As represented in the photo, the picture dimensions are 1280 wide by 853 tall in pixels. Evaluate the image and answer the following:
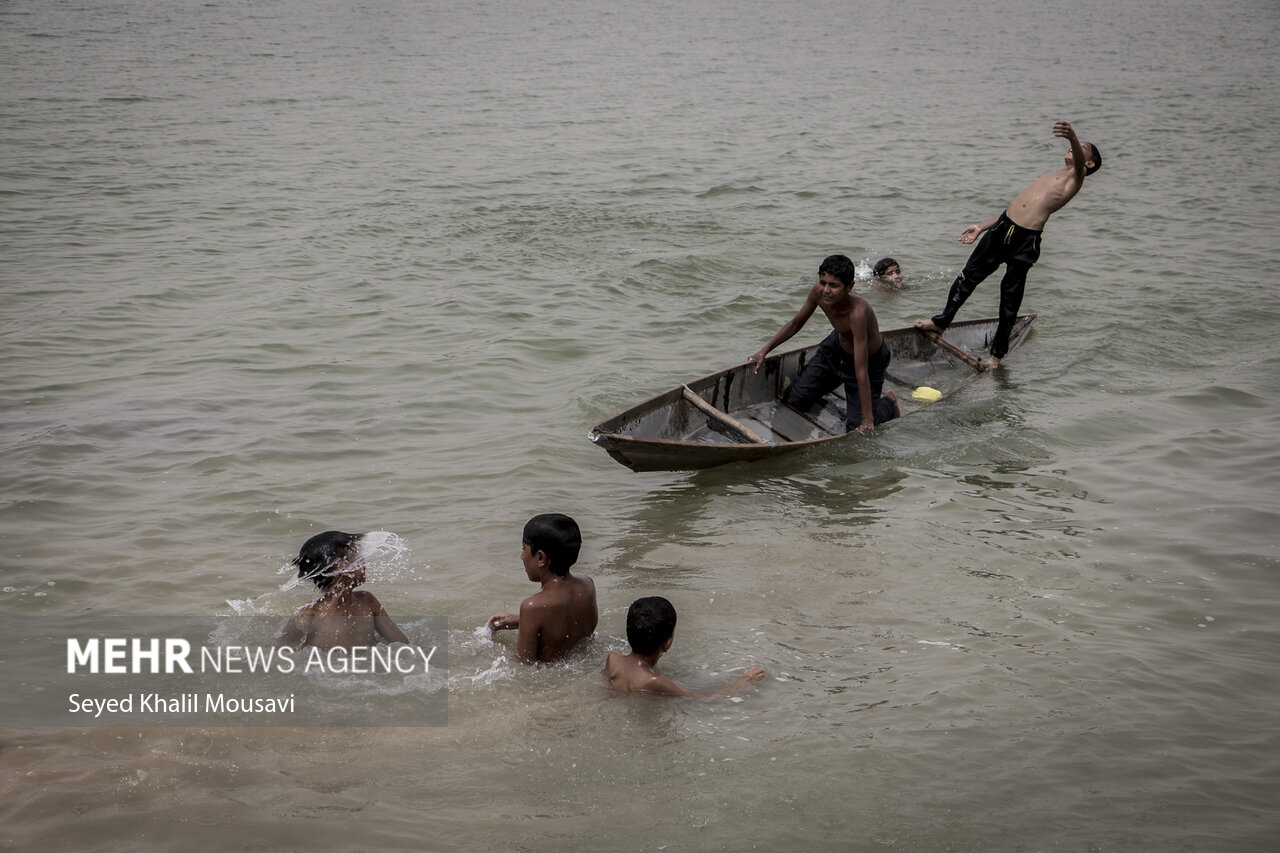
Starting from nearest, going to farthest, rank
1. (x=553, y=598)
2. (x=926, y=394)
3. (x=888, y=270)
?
(x=553, y=598) → (x=926, y=394) → (x=888, y=270)

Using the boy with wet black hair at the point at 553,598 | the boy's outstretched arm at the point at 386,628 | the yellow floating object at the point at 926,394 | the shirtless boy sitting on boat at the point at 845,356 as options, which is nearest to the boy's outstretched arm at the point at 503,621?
the boy with wet black hair at the point at 553,598

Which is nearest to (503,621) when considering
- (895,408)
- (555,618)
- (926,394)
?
(555,618)

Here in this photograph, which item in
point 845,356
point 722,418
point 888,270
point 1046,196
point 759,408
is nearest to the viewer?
point 722,418

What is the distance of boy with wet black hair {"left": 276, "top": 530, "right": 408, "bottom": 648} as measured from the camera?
4.26 meters

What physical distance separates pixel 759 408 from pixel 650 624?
12.3 feet

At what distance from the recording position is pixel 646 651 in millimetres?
4285

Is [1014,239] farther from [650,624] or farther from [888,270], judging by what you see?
[650,624]

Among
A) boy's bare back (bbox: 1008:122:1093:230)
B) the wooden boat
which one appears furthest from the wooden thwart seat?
boy's bare back (bbox: 1008:122:1093:230)

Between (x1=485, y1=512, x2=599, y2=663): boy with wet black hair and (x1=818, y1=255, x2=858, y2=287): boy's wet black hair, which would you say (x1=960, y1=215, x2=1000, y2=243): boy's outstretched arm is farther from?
(x1=485, y1=512, x2=599, y2=663): boy with wet black hair

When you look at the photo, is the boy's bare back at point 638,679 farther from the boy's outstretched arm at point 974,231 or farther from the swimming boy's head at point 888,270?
the swimming boy's head at point 888,270

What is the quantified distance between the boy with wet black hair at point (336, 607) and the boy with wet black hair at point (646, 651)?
3.44ft

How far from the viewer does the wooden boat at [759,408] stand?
6.34m

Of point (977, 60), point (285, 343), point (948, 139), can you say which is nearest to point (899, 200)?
point (948, 139)

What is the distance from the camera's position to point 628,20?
3559 cm
